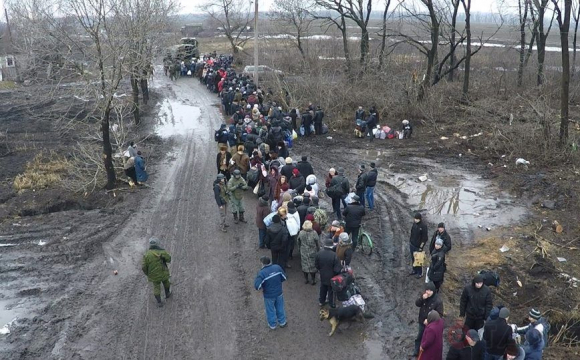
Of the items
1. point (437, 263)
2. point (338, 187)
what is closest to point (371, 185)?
point (338, 187)

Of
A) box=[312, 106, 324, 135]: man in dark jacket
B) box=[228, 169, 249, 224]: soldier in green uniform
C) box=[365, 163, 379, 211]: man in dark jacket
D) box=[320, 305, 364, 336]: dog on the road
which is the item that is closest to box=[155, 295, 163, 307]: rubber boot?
box=[320, 305, 364, 336]: dog on the road

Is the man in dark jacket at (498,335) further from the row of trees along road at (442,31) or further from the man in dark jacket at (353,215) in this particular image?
the row of trees along road at (442,31)

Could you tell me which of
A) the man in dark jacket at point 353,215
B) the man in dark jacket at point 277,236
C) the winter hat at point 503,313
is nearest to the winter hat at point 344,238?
the man in dark jacket at point 277,236

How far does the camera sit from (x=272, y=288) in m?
8.30

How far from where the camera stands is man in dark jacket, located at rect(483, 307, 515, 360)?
697 centimetres

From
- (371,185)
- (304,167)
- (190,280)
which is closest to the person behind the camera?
(190,280)

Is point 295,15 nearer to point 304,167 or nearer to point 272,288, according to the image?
point 304,167

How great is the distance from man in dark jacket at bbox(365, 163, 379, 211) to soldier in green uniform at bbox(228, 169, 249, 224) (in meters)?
3.37

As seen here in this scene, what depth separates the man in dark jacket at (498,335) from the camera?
6973mm

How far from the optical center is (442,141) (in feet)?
67.9

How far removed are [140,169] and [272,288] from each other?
8902mm

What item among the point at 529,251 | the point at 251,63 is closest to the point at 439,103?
the point at 529,251

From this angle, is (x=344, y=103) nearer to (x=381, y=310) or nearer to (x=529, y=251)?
(x=529, y=251)

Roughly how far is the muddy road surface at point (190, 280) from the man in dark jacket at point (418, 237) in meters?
0.26
